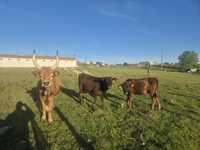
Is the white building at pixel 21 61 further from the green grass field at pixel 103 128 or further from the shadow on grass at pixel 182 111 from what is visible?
the green grass field at pixel 103 128

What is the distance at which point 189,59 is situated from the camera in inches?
3639

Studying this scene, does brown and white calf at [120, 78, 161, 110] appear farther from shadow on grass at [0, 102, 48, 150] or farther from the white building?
the white building

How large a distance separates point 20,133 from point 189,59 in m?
97.0

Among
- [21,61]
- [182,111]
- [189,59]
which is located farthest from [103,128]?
[189,59]

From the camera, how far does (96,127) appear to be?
289 inches

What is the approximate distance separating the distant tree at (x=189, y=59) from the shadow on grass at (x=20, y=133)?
88.5m

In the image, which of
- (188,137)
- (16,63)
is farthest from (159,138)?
(16,63)

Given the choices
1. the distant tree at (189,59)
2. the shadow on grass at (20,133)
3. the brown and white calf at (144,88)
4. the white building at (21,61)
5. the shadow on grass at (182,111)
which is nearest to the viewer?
the shadow on grass at (20,133)

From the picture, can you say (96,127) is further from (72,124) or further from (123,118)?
(123,118)

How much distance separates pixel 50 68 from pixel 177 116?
5.97m

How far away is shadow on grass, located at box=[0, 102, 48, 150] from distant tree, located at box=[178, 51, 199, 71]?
88504 mm

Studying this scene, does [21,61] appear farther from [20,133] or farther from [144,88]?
[20,133]

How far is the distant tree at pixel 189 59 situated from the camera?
88.4m

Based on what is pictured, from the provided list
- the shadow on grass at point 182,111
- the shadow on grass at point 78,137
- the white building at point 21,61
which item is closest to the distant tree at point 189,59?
the white building at point 21,61
